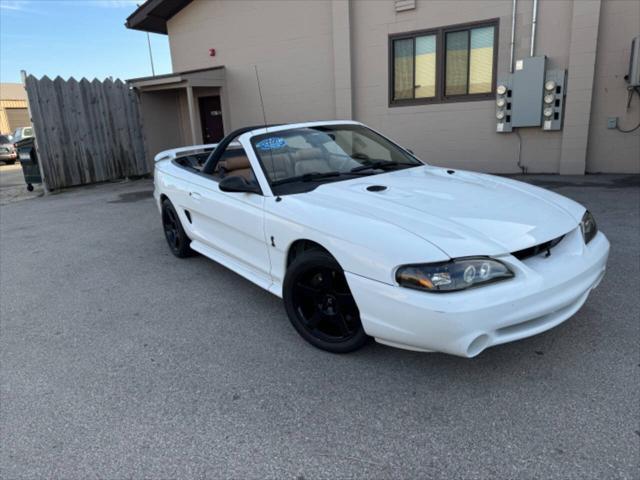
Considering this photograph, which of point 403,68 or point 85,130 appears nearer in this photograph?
point 403,68

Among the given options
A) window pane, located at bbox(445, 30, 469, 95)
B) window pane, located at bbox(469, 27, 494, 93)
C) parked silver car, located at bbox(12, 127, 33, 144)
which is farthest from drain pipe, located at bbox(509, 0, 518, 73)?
parked silver car, located at bbox(12, 127, 33, 144)

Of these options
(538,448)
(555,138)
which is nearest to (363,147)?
(538,448)

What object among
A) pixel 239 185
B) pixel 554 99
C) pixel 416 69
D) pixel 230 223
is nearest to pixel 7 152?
pixel 416 69

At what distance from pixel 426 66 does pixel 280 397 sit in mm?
8950

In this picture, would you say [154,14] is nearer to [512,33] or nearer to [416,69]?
[416,69]

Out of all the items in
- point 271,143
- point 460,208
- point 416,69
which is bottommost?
point 460,208

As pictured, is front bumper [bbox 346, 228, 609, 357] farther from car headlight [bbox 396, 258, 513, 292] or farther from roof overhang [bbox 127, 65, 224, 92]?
roof overhang [bbox 127, 65, 224, 92]

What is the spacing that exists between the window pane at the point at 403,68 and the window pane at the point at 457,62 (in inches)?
31.8

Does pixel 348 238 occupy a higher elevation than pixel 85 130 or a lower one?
lower

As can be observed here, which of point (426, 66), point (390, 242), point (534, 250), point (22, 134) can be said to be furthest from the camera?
point (22, 134)

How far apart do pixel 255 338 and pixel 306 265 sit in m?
0.75

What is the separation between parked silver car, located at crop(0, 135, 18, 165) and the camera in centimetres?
2078

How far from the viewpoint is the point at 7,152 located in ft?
68.4

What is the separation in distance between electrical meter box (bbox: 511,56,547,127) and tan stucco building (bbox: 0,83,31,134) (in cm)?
3282
